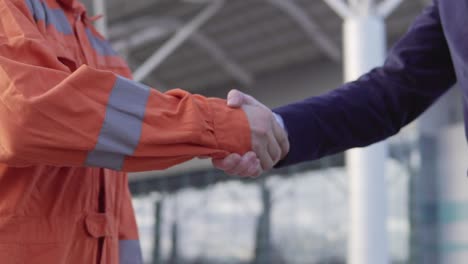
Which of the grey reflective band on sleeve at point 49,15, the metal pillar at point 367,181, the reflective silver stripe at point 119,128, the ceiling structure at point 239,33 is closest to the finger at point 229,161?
the reflective silver stripe at point 119,128

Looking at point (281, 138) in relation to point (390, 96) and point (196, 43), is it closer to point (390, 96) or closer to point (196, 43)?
point (390, 96)

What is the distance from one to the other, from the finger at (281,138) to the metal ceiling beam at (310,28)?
19.6 metres

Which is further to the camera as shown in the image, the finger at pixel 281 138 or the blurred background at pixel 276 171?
the blurred background at pixel 276 171

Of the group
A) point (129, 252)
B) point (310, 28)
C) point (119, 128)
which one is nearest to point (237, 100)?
point (119, 128)

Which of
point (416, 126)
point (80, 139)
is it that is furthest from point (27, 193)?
point (416, 126)

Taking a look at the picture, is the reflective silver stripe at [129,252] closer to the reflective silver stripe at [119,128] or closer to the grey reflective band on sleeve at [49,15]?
the reflective silver stripe at [119,128]

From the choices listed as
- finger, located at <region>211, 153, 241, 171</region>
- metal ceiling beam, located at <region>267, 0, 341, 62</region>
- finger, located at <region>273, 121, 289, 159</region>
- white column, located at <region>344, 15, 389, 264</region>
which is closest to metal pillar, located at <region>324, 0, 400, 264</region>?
white column, located at <region>344, 15, 389, 264</region>

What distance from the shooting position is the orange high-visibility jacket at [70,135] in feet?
6.44

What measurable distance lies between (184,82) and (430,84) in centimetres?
2546

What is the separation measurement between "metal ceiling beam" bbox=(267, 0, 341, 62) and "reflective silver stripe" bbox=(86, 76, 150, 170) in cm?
1995

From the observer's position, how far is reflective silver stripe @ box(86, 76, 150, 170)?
6.62 ft

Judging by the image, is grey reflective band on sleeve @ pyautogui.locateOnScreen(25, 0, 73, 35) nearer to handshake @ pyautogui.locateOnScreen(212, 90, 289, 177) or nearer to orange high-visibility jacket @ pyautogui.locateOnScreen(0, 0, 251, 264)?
orange high-visibility jacket @ pyautogui.locateOnScreen(0, 0, 251, 264)

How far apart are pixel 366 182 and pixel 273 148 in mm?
9910

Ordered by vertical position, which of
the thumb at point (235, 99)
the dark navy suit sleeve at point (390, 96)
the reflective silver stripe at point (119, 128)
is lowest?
the reflective silver stripe at point (119, 128)
